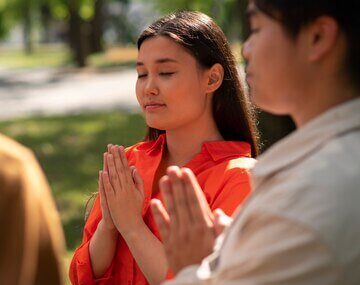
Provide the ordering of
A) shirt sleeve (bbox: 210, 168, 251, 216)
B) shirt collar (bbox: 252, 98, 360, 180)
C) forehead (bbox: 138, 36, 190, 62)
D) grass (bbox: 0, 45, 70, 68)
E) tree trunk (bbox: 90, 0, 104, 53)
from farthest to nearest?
1. tree trunk (bbox: 90, 0, 104, 53)
2. grass (bbox: 0, 45, 70, 68)
3. forehead (bbox: 138, 36, 190, 62)
4. shirt sleeve (bbox: 210, 168, 251, 216)
5. shirt collar (bbox: 252, 98, 360, 180)

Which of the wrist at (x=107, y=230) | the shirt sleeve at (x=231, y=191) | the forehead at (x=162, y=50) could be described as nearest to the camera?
the shirt sleeve at (x=231, y=191)

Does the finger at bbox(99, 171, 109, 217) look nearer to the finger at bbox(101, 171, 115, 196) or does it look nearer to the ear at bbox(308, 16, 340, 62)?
the finger at bbox(101, 171, 115, 196)

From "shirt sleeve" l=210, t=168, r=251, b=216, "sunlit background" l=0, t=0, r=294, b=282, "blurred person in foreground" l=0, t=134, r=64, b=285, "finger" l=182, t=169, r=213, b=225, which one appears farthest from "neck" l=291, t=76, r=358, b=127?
"sunlit background" l=0, t=0, r=294, b=282

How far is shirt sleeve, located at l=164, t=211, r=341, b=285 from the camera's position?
5.17 feet

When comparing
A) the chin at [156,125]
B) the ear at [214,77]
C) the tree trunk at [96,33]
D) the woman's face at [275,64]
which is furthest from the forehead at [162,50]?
the tree trunk at [96,33]

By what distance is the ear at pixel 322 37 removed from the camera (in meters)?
1.73

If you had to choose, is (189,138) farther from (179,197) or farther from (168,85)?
(179,197)

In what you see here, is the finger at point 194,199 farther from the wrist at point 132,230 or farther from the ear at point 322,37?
the wrist at point 132,230

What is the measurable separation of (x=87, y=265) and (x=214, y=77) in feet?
2.76

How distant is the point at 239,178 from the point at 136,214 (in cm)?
38

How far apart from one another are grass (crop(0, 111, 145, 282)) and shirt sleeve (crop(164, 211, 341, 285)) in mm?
4428

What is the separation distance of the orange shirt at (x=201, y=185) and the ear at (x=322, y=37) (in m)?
1.02

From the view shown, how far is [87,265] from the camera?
2.87 meters

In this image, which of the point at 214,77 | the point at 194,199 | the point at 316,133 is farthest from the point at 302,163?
the point at 214,77
